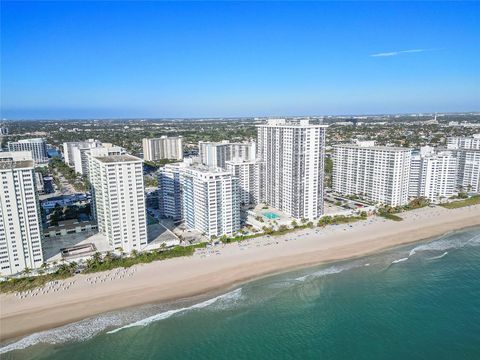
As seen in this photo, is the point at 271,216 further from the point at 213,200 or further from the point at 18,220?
the point at 18,220

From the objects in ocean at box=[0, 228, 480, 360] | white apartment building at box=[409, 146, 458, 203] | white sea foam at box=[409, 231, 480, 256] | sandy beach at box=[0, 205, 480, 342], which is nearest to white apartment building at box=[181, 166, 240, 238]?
sandy beach at box=[0, 205, 480, 342]

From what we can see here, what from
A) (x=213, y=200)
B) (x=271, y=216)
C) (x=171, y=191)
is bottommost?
(x=271, y=216)

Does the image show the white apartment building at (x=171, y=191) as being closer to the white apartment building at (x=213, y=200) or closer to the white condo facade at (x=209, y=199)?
the white condo facade at (x=209, y=199)

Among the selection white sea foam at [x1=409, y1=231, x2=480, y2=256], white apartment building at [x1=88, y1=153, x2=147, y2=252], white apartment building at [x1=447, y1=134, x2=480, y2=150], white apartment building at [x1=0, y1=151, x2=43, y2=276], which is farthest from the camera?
white apartment building at [x1=447, y1=134, x2=480, y2=150]

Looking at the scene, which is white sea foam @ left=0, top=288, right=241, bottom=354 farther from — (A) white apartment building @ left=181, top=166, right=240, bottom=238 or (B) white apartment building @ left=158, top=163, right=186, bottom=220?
(B) white apartment building @ left=158, top=163, right=186, bottom=220

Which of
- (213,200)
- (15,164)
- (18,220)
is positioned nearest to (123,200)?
(18,220)

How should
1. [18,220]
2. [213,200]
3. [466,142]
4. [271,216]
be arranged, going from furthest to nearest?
[466,142], [271,216], [213,200], [18,220]
